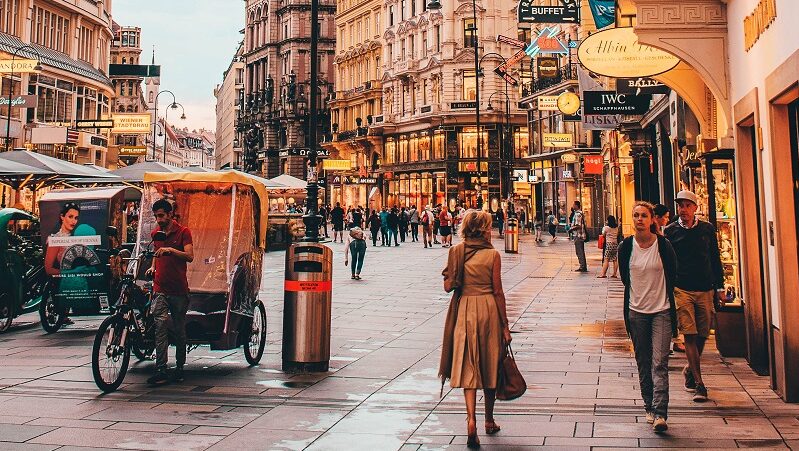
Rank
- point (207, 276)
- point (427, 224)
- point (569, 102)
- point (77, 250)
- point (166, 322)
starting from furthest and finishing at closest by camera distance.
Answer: point (427, 224) < point (569, 102) < point (77, 250) < point (207, 276) < point (166, 322)

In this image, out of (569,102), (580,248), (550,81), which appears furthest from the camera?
(550,81)

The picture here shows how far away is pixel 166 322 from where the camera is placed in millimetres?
7785

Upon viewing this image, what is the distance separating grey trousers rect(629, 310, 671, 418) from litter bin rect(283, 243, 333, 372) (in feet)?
11.6

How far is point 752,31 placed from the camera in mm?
7699

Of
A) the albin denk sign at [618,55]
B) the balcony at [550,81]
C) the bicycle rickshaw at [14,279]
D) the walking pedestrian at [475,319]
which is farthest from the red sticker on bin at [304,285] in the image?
the balcony at [550,81]

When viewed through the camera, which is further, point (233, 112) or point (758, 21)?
point (233, 112)

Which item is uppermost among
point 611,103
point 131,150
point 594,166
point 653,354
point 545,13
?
point 131,150

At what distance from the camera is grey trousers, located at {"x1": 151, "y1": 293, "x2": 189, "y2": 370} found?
305 inches

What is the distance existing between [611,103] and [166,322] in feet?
43.1

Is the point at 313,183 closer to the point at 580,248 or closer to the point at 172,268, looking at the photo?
the point at 172,268

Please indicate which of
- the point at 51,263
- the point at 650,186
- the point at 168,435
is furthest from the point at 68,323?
the point at 650,186

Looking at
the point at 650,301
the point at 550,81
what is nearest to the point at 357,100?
the point at 550,81

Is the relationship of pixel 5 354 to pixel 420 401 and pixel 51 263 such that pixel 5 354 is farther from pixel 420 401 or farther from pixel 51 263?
pixel 420 401

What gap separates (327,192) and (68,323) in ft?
225
